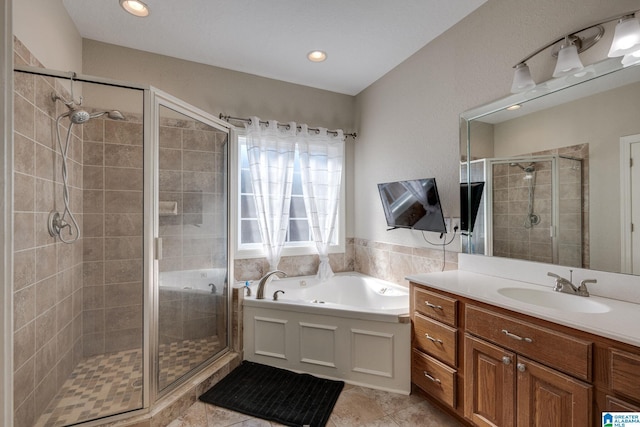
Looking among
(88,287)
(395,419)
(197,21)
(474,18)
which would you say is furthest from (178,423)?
(474,18)

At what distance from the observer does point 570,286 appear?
1.54 metres

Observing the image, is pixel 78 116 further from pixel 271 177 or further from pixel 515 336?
pixel 515 336

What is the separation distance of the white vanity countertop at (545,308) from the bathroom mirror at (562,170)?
20 cm

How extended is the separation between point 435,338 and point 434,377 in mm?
257

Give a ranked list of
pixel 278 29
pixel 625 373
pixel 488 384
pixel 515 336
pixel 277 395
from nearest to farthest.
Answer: pixel 625 373 → pixel 515 336 → pixel 488 384 → pixel 277 395 → pixel 278 29

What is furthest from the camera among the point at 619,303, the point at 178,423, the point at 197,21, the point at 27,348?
the point at 197,21

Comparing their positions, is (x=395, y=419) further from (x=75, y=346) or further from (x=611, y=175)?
(x=75, y=346)

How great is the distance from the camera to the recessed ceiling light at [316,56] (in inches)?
103

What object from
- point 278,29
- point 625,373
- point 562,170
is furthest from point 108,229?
point 562,170

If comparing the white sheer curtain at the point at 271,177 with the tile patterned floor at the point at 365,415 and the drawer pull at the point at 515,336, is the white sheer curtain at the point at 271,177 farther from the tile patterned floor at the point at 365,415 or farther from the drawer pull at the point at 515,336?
the drawer pull at the point at 515,336

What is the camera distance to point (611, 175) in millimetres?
1470

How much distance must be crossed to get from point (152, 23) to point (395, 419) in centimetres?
335

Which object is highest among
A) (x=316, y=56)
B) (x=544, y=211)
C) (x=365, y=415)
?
(x=316, y=56)
